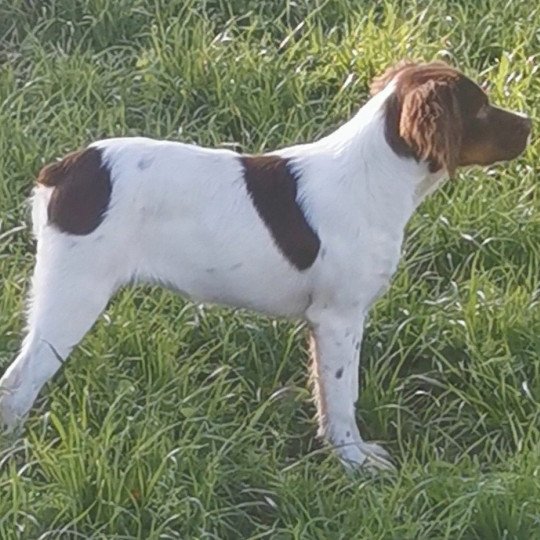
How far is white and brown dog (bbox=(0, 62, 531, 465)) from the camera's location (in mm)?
4008

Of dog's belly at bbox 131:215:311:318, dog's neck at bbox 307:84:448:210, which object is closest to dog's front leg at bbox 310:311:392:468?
dog's belly at bbox 131:215:311:318

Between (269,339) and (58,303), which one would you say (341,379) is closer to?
(269,339)

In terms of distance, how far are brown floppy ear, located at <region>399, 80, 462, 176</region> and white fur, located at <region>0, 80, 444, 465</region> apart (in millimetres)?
129

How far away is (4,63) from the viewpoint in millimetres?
6793

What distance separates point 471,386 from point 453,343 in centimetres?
26

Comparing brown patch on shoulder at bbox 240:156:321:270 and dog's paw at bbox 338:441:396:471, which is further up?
brown patch on shoulder at bbox 240:156:321:270

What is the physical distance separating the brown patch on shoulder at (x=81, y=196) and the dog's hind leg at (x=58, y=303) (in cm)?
4

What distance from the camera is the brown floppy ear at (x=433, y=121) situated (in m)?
3.98

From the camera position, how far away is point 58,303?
4027mm

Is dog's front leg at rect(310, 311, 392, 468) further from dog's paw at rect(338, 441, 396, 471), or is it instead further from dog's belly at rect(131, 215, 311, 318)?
dog's belly at rect(131, 215, 311, 318)

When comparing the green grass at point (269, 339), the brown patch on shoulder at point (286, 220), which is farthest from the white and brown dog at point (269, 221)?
the green grass at point (269, 339)

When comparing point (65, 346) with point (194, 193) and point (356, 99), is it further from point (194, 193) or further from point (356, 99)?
point (356, 99)

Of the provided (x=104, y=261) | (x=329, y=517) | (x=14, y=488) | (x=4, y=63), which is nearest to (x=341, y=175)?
(x=104, y=261)

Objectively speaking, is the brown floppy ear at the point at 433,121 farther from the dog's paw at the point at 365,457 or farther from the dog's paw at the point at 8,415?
the dog's paw at the point at 8,415
